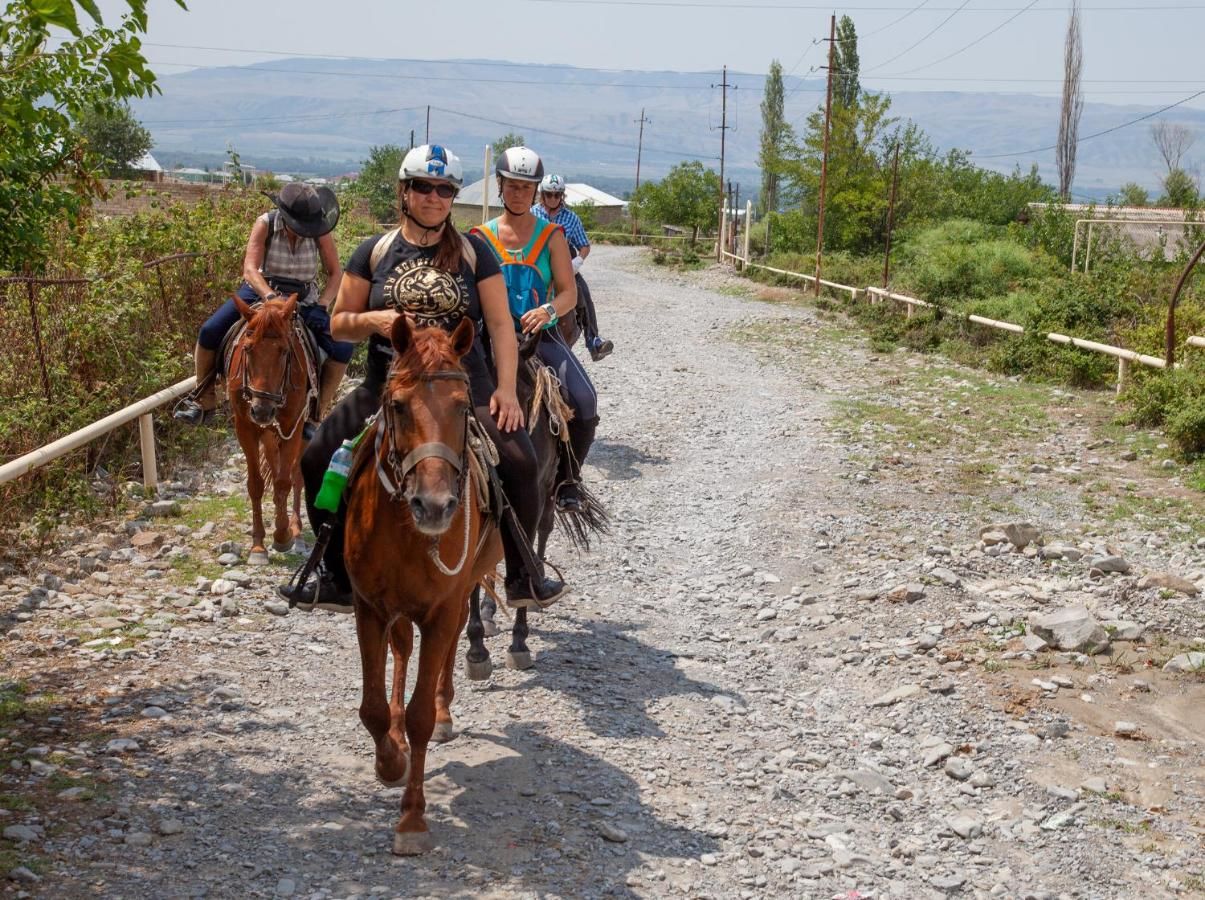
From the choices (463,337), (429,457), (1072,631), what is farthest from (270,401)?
(1072,631)

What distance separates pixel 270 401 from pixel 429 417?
15.3ft

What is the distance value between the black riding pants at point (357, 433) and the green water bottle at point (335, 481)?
123 mm

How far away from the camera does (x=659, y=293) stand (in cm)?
3919

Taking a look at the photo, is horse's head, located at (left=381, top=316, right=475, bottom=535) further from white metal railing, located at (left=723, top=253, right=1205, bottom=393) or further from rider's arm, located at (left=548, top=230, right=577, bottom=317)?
white metal railing, located at (left=723, top=253, right=1205, bottom=393)

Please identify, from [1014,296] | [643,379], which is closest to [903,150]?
[1014,296]

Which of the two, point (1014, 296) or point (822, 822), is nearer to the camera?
point (822, 822)

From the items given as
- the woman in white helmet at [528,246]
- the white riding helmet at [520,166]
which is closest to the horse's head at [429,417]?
the woman in white helmet at [528,246]

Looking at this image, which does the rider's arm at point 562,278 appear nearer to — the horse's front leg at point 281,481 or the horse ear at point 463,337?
the horse ear at point 463,337

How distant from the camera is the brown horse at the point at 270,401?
9.05m

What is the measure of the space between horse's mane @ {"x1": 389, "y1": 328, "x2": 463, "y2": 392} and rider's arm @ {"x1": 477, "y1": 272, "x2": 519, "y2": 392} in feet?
2.54

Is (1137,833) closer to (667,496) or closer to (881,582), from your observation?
(881,582)

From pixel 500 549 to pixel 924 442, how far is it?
365 inches

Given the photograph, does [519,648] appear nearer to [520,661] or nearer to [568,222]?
[520,661]

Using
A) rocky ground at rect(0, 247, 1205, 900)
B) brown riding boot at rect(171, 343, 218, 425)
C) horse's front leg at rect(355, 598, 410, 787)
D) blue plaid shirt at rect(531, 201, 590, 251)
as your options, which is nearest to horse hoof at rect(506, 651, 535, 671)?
rocky ground at rect(0, 247, 1205, 900)
